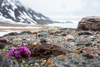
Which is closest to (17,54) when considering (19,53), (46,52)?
(19,53)

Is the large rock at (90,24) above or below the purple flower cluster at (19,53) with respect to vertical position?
above

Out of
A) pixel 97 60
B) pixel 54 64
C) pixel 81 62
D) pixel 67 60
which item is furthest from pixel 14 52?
pixel 97 60

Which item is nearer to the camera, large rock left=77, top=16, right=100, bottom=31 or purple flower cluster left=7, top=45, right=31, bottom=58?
purple flower cluster left=7, top=45, right=31, bottom=58

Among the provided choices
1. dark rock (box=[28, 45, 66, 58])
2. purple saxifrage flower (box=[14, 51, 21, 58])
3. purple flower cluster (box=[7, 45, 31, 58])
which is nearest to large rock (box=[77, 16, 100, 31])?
dark rock (box=[28, 45, 66, 58])

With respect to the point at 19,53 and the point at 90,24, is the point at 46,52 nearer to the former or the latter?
the point at 19,53

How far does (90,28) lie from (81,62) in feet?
56.1

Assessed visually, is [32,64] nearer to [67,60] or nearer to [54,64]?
[54,64]

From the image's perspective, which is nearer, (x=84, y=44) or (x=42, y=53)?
(x=42, y=53)

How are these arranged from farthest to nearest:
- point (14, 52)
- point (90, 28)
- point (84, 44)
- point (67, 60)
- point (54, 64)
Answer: point (90, 28) → point (84, 44) → point (14, 52) → point (67, 60) → point (54, 64)

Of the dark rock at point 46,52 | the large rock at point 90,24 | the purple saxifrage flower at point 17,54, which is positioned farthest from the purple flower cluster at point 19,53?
the large rock at point 90,24

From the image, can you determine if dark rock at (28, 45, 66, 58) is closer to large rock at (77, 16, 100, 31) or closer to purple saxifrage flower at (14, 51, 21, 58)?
purple saxifrage flower at (14, 51, 21, 58)

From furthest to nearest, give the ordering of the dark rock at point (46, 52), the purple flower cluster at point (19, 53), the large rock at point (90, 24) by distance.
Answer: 1. the large rock at point (90, 24)
2. the dark rock at point (46, 52)
3. the purple flower cluster at point (19, 53)

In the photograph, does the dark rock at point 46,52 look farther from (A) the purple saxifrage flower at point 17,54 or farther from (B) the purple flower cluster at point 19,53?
(A) the purple saxifrage flower at point 17,54

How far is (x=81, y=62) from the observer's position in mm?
5660
